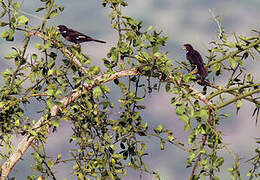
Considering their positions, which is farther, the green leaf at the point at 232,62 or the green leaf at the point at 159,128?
the green leaf at the point at 159,128

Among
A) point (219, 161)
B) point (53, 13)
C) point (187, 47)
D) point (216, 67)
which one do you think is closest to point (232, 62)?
point (216, 67)

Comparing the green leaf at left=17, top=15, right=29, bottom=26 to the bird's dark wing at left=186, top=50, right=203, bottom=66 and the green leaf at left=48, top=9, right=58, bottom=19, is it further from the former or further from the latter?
the bird's dark wing at left=186, top=50, right=203, bottom=66

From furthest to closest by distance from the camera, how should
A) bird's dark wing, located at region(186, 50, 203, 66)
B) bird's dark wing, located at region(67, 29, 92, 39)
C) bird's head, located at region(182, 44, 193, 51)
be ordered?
bird's dark wing, located at region(67, 29, 92, 39), bird's head, located at region(182, 44, 193, 51), bird's dark wing, located at region(186, 50, 203, 66)

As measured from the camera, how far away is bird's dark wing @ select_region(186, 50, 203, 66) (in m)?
4.86

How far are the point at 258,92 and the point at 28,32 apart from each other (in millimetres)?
2272

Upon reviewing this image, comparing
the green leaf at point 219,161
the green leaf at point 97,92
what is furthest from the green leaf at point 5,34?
the green leaf at point 219,161

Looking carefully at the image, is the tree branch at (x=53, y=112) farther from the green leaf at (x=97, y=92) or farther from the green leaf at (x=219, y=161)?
the green leaf at (x=219, y=161)

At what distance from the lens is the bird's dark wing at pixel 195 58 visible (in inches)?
191

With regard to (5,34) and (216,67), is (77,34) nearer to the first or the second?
(5,34)

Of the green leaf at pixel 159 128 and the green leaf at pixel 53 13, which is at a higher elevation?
the green leaf at pixel 53 13

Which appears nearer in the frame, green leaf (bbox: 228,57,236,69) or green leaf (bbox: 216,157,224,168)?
green leaf (bbox: 216,157,224,168)

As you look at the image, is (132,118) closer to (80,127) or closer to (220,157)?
(80,127)

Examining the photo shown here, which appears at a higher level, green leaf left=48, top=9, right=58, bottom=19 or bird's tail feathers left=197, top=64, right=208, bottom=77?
green leaf left=48, top=9, right=58, bottom=19

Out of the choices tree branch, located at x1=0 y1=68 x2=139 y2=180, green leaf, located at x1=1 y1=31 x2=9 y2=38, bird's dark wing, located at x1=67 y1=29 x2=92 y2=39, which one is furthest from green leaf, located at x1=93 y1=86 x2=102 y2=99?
bird's dark wing, located at x1=67 y1=29 x2=92 y2=39
